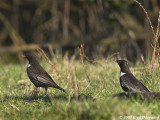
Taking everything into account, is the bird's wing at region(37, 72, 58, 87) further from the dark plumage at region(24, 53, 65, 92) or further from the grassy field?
the grassy field

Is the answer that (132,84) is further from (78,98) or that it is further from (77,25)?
(77,25)

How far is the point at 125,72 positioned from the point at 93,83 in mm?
1137

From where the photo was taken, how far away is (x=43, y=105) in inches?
217

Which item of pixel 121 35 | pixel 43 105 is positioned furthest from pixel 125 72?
pixel 121 35

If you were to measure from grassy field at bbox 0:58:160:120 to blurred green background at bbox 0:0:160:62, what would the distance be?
199 inches

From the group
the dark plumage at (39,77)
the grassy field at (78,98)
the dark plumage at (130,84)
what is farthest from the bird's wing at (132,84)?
the dark plumage at (39,77)

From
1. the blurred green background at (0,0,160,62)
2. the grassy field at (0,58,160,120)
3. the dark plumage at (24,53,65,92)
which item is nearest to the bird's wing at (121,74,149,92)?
the grassy field at (0,58,160,120)

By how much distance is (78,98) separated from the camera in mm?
5664

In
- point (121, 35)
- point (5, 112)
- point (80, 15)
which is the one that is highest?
point (80, 15)

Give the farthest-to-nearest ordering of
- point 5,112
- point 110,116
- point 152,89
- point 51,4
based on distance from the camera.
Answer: point 51,4 < point 152,89 < point 5,112 < point 110,116

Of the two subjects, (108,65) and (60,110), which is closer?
(60,110)

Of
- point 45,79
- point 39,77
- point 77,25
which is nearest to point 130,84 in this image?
point 45,79

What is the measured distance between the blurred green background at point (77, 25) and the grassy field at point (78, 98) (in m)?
5.06

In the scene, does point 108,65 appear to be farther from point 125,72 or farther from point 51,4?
point 51,4
